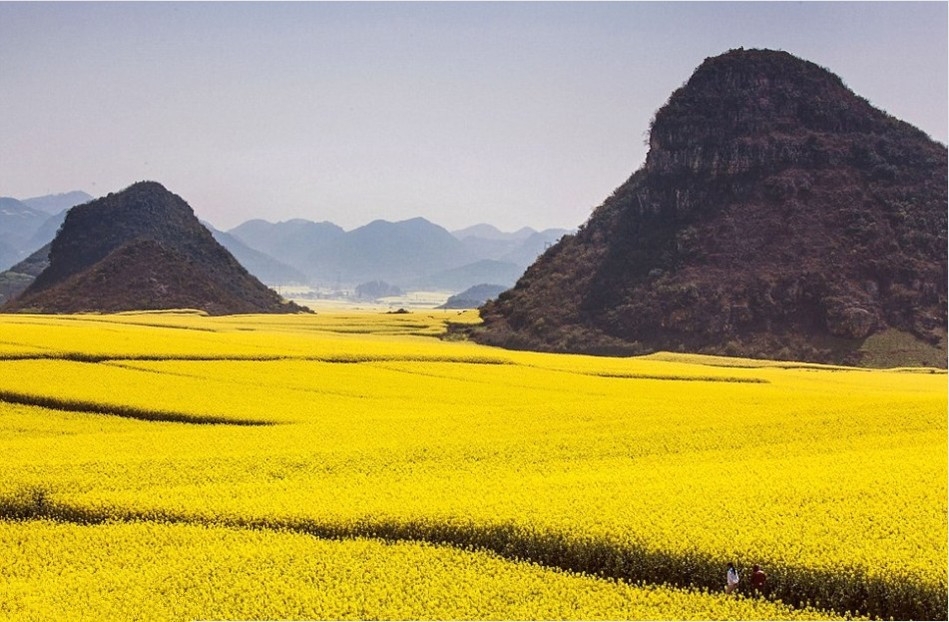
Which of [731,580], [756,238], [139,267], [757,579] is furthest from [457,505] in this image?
[139,267]

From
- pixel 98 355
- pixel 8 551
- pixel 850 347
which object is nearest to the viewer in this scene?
pixel 8 551

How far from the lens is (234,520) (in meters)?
20.8

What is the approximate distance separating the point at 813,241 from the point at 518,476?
90543mm

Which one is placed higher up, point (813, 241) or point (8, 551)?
point (813, 241)

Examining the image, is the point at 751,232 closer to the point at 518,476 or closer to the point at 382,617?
the point at 518,476

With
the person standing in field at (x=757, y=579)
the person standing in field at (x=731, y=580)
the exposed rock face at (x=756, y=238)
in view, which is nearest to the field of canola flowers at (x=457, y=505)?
the person standing in field at (x=731, y=580)

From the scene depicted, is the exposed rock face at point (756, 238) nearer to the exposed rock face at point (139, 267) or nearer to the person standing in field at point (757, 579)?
the exposed rock face at point (139, 267)

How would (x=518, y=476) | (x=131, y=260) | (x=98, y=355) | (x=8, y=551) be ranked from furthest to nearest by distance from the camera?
(x=131, y=260)
(x=98, y=355)
(x=518, y=476)
(x=8, y=551)

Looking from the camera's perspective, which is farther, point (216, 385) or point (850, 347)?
point (850, 347)

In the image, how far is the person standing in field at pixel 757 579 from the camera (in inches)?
632

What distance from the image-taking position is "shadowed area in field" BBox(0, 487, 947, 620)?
1595 centimetres

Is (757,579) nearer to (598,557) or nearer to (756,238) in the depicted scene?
(598,557)

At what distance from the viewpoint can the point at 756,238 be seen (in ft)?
352

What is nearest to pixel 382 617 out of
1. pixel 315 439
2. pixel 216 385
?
pixel 315 439
